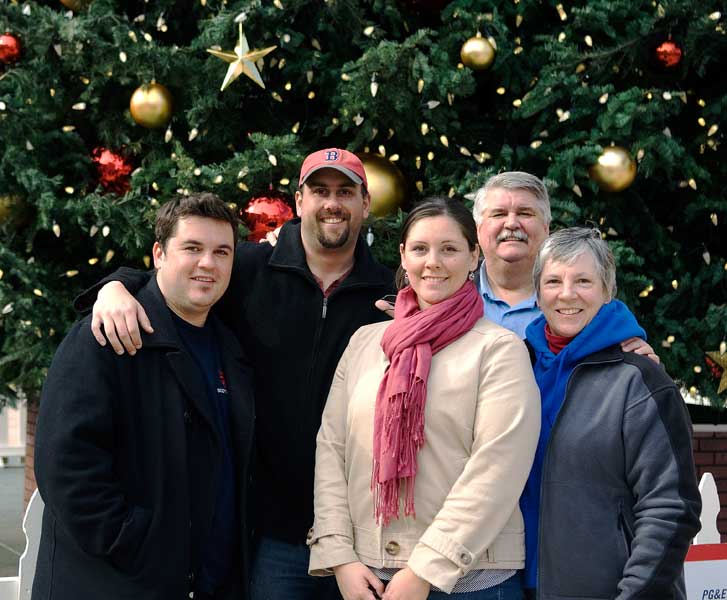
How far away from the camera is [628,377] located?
2.71m

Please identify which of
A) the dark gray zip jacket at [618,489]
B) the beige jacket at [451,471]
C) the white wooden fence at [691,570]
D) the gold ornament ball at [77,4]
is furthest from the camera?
the gold ornament ball at [77,4]

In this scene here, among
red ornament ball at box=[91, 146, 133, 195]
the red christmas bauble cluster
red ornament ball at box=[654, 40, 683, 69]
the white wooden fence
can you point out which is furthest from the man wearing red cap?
the red christmas bauble cluster

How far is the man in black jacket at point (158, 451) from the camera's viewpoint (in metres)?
2.78

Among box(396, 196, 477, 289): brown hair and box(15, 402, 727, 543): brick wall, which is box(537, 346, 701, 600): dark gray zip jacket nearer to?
box(396, 196, 477, 289): brown hair

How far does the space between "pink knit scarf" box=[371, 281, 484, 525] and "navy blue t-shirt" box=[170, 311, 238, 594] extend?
0.54 metres

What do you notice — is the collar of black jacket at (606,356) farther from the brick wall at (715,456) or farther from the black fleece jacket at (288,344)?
the brick wall at (715,456)

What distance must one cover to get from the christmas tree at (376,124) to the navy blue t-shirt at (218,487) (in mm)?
1858

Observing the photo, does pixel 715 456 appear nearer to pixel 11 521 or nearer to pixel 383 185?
pixel 383 185

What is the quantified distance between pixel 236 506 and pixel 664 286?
345 cm

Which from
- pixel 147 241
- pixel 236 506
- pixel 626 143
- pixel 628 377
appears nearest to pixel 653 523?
pixel 628 377

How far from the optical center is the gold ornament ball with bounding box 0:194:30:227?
535 cm

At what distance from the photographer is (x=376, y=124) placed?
523 centimetres

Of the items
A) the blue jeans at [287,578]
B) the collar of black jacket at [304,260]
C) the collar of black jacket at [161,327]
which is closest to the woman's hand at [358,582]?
the blue jeans at [287,578]

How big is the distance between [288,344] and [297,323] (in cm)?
9
